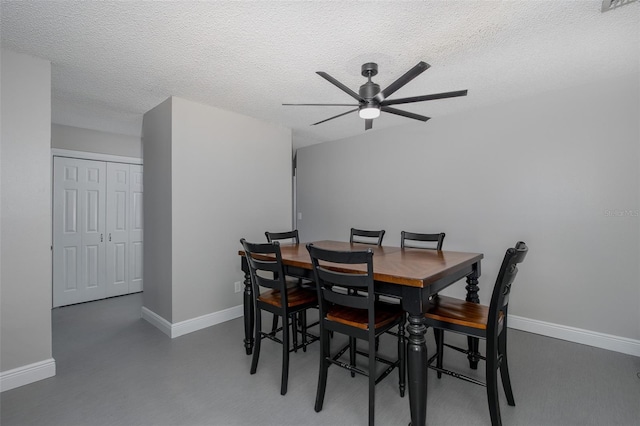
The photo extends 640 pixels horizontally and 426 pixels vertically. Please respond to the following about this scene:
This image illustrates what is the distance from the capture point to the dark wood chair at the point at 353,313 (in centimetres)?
164

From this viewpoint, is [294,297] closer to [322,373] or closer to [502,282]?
[322,373]

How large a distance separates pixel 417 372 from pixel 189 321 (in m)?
2.41

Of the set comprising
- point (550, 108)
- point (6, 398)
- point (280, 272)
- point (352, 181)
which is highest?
point (550, 108)

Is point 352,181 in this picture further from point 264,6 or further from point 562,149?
point 264,6

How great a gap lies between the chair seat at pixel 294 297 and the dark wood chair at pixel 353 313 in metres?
0.29

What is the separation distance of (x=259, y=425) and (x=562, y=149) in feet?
11.3

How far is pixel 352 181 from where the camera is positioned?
15.2 ft

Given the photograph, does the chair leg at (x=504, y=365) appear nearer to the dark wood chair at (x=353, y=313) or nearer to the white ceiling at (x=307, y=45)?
the dark wood chair at (x=353, y=313)

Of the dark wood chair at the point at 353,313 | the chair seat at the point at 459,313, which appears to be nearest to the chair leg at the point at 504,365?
the chair seat at the point at 459,313

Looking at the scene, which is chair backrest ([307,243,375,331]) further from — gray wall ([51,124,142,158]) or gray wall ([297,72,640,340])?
gray wall ([51,124,142,158])

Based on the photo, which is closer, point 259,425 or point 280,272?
point 259,425

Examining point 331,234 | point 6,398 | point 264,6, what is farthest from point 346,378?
point 331,234

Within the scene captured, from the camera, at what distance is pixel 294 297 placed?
2.26 m

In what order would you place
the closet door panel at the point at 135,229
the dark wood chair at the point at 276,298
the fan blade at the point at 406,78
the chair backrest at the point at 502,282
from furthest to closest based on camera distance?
the closet door panel at the point at 135,229 → the dark wood chair at the point at 276,298 → the fan blade at the point at 406,78 → the chair backrest at the point at 502,282
